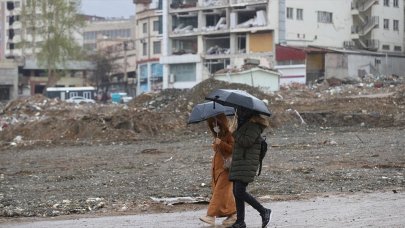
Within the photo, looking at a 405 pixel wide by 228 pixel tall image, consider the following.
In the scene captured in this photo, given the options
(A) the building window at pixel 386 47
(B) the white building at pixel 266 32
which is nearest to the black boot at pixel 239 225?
(B) the white building at pixel 266 32

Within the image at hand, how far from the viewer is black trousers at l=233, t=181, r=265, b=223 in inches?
384

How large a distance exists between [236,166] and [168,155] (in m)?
14.6

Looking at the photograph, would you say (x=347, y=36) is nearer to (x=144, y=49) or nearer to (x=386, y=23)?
(x=386, y=23)

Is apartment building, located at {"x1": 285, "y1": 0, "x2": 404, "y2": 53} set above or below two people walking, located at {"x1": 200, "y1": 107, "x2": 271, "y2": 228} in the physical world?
above

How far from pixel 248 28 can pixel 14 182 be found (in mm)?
56533

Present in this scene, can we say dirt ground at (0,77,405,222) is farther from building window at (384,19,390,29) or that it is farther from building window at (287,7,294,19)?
building window at (384,19,390,29)

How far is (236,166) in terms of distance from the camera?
9641 millimetres

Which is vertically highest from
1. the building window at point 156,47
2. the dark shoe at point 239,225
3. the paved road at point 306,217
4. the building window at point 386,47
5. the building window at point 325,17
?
the building window at point 325,17

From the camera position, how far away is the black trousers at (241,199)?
32.0ft

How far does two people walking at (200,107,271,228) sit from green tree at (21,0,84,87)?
65983 mm

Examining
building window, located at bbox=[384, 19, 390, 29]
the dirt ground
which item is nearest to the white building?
building window, located at bbox=[384, 19, 390, 29]

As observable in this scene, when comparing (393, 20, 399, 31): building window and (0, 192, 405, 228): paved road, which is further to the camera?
(393, 20, 399, 31): building window

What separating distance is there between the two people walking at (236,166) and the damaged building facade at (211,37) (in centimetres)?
5879

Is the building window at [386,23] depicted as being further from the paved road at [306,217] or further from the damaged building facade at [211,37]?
the paved road at [306,217]
